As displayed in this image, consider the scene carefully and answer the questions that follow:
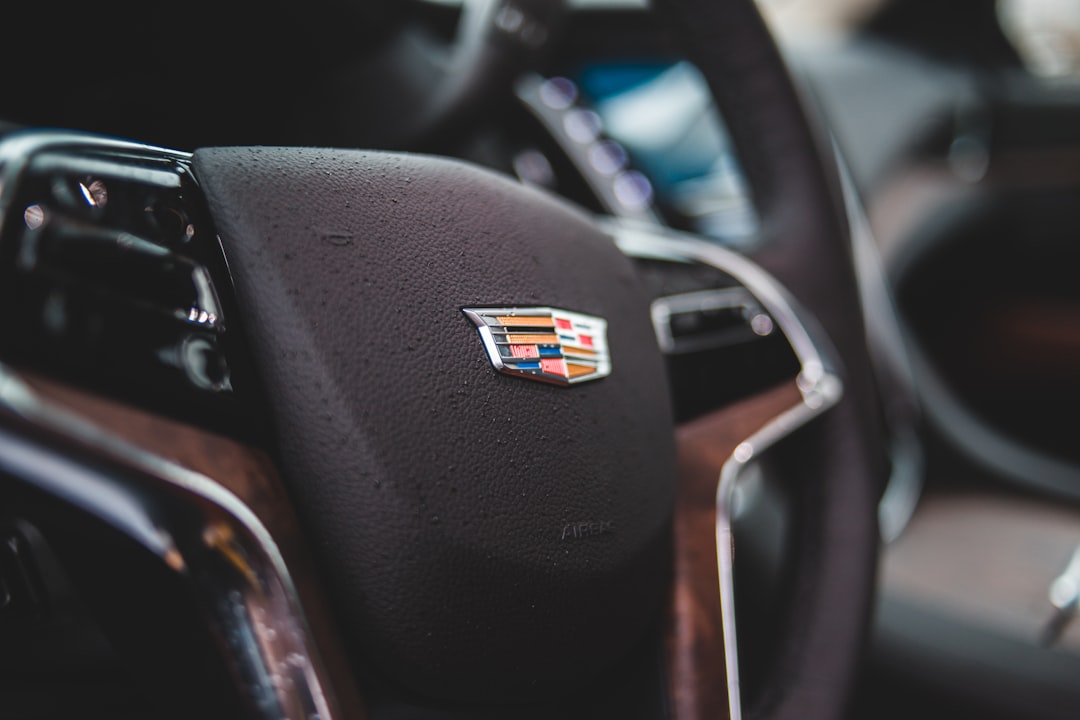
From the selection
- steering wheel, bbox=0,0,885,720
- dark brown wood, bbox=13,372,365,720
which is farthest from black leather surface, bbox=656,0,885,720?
dark brown wood, bbox=13,372,365,720

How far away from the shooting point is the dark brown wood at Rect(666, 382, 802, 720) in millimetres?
509

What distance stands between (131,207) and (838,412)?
495 millimetres

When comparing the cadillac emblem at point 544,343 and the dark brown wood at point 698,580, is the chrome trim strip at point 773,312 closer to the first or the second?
the dark brown wood at point 698,580

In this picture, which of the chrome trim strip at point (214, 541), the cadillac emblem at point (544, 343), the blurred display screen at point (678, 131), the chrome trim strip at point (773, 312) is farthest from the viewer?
the blurred display screen at point (678, 131)

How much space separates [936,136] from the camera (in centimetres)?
166

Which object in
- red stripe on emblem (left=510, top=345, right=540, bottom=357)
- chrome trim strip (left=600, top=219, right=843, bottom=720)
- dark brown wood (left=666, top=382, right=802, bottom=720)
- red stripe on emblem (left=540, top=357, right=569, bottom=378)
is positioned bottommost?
dark brown wood (left=666, top=382, right=802, bottom=720)

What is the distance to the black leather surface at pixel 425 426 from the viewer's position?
1.19 ft

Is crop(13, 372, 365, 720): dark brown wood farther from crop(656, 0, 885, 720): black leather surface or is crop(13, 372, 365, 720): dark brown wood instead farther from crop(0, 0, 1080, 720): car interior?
crop(656, 0, 885, 720): black leather surface

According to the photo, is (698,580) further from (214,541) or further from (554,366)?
(214,541)

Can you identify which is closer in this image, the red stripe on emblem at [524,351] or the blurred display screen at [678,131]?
the red stripe on emblem at [524,351]

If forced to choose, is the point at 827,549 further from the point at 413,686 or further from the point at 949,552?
the point at 949,552

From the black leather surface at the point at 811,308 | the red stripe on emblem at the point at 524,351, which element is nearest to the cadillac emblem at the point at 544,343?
the red stripe on emblem at the point at 524,351

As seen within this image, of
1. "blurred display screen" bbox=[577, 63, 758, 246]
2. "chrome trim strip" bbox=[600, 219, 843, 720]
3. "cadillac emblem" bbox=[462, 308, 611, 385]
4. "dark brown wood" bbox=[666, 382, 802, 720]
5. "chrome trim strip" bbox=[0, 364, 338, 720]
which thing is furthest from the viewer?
"blurred display screen" bbox=[577, 63, 758, 246]

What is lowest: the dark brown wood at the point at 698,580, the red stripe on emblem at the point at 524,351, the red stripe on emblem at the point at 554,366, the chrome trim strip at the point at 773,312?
the dark brown wood at the point at 698,580
